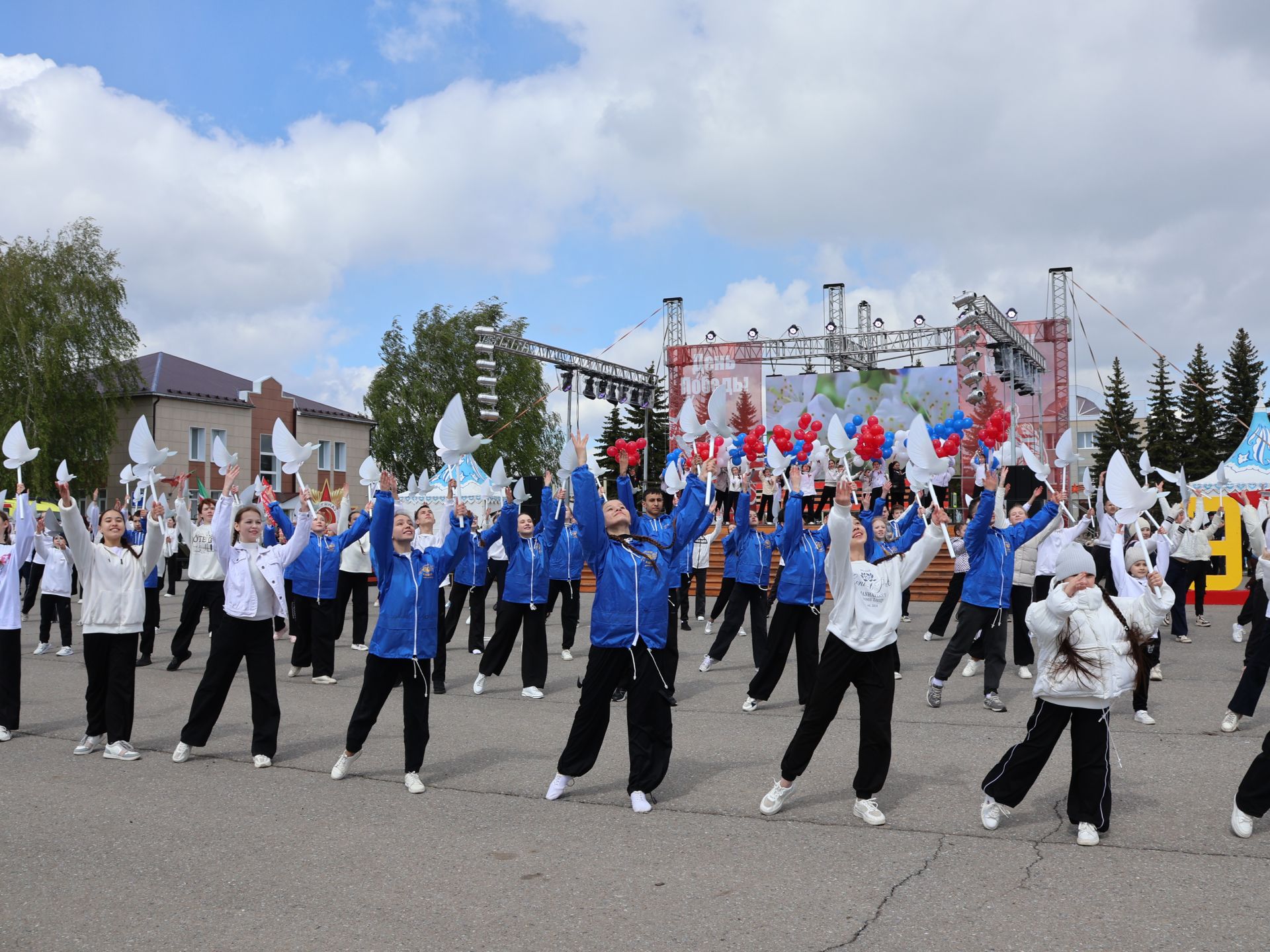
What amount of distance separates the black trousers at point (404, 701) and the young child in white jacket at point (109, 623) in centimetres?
185

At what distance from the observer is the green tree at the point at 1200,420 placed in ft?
146

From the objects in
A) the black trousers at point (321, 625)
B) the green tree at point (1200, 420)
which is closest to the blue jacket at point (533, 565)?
the black trousers at point (321, 625)

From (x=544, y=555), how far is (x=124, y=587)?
401cm

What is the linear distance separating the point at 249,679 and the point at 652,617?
311 cm

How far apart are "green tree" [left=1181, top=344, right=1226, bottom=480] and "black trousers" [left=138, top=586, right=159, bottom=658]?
42.1 metres

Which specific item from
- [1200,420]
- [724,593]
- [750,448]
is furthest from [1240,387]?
[724,593]

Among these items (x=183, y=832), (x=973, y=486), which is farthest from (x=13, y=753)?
(x=973, y=486)

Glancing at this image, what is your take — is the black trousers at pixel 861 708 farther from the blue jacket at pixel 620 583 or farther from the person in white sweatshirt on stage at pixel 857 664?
the blue jacket at pixel 620 583

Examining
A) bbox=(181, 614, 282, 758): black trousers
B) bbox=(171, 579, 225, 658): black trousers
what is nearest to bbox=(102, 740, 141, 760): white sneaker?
bbox=(181, 614, 282, 758): black trousers

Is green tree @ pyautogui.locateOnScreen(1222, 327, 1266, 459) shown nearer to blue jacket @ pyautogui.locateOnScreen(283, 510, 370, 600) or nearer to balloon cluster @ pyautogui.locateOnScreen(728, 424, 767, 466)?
balloon cluster @ pyautogui.locateOnScreen(728, 424, 767, 466)

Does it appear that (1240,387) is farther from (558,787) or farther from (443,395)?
(558,787)

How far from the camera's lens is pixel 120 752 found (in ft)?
24.2

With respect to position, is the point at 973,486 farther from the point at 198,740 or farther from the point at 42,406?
the point at 42,406

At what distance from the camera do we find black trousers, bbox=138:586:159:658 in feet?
43.1
